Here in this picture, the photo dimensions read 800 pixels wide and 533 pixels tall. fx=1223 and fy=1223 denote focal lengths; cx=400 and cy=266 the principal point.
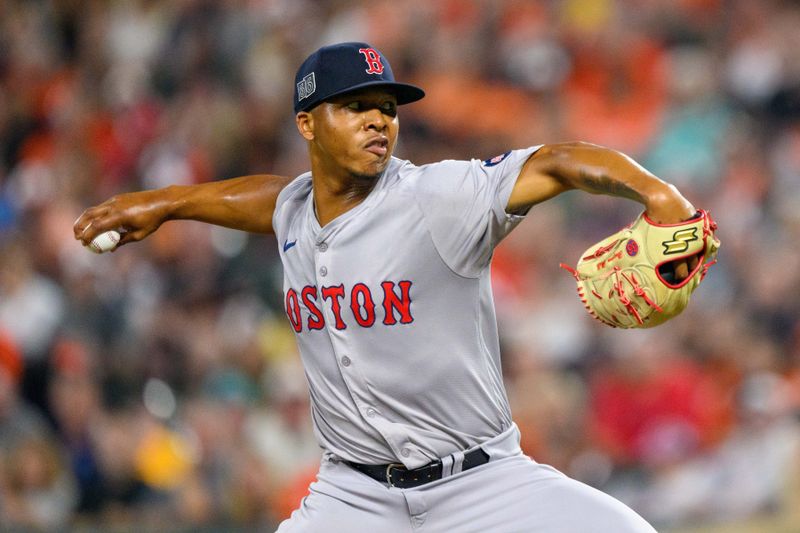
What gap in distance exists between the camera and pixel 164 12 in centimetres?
897

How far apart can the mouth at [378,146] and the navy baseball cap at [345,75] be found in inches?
5.8

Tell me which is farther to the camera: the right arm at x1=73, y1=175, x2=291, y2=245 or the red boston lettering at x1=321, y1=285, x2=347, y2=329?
the right arm at x1=73, y1=175, x2=291, y2=245

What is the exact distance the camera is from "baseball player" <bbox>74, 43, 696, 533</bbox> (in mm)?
3252

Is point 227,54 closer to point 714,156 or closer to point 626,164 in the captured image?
point 714,156

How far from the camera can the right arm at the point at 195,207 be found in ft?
12.4

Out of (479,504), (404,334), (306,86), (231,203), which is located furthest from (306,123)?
(479,504)

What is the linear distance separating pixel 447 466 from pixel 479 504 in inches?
5.2

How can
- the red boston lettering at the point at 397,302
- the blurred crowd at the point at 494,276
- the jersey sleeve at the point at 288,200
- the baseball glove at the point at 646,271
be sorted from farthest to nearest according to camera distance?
the blurred crowd at the point at 494,276 → the jersey sleeve at the point at 288,200 → the red boston lettering at the point at 397,302 → the baseball glove at the point at 646,271

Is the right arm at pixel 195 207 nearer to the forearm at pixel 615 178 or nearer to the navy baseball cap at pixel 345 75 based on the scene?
the navy baseball cap at pixel 345 75

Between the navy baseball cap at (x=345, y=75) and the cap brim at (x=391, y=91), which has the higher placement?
the navy baseball cap at (x=345, y=75)

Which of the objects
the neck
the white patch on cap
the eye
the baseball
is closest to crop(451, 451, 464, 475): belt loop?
the neck

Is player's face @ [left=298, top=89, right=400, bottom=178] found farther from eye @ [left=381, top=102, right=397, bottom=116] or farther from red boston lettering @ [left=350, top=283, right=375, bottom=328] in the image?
red boston lettering @ [left=350, top=283, right=375, bottom=328]

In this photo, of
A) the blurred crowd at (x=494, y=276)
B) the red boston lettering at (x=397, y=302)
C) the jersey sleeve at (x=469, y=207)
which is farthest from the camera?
the blurred crowd at (x=494, y=276)

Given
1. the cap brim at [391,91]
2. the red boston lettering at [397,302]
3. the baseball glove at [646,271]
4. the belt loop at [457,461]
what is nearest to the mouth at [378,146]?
the cap brim at [391,91]
